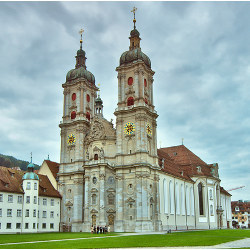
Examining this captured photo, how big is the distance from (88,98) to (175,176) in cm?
2701

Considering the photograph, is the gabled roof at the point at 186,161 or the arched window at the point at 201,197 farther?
the gabled roof at the point at 186,161

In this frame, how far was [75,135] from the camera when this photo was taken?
2997 inches

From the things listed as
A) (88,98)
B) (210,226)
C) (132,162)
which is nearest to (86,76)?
(88,98)

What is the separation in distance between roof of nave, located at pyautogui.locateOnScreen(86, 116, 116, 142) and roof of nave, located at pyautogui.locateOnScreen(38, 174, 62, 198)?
13.2m

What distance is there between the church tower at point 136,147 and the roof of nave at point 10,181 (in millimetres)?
18673

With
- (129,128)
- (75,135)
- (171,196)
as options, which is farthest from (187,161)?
(75,135)

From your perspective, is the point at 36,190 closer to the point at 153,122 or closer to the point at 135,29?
the point at 153,122

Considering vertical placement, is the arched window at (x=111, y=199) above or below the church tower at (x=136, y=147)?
below

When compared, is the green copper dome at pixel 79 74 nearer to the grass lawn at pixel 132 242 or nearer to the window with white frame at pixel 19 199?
the window with white frame at pixel 19 199

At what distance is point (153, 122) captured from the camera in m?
72.1

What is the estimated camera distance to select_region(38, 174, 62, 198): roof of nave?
68975 mm

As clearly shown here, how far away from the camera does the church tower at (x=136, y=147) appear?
63.0 m

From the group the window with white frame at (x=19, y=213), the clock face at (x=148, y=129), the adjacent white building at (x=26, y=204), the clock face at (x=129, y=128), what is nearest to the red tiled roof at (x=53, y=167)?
the adjacent white building at (x=26, y=204)

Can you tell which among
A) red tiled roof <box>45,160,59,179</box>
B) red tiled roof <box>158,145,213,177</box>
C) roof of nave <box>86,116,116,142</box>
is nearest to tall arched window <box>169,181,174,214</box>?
red tiled roof <box>158,145,213,177</box>
